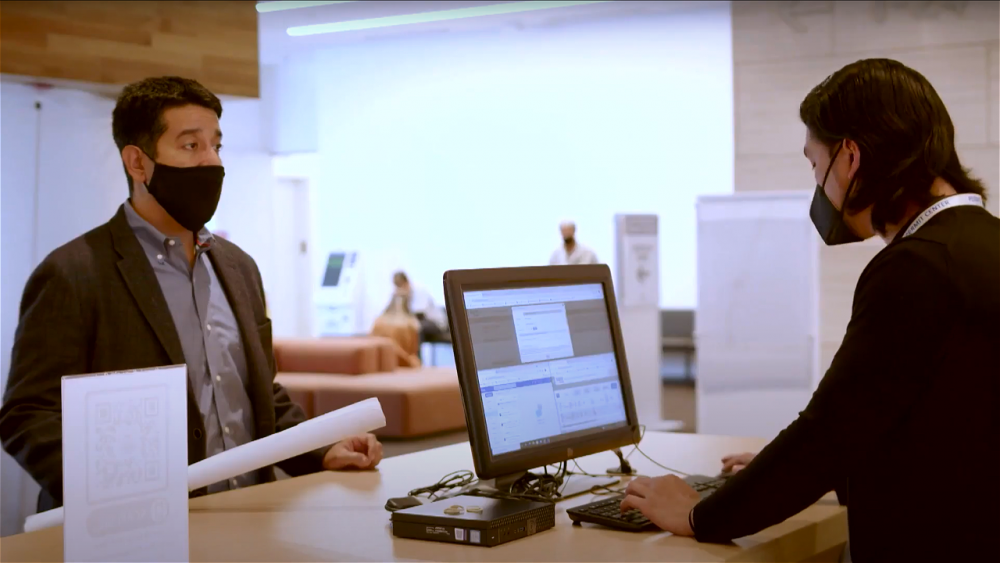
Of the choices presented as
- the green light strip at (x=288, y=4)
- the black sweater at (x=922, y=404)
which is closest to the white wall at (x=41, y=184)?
the black sweater at (x=922, y=404)

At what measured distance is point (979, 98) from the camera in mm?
7676

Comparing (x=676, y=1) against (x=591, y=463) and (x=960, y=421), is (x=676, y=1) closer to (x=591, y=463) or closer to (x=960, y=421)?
(x=591, y=463)

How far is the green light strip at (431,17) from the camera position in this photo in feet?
36.6

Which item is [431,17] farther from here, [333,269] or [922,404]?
[922,404]

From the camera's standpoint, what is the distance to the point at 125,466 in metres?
1.31

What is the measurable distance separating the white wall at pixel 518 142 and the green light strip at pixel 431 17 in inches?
48.3

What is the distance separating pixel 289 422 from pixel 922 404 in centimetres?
164

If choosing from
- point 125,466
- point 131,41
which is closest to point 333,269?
point 131,41

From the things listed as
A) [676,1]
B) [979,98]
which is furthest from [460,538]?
[676,1]

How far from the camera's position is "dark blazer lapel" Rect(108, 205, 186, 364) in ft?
7.75

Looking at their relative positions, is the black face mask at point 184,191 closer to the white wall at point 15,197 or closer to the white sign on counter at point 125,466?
the white sign on counter at point 125,466

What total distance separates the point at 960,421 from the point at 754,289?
19.4 ft

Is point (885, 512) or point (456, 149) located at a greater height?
point (456, 149)

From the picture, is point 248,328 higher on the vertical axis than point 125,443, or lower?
higher
